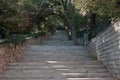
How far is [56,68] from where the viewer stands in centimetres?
980

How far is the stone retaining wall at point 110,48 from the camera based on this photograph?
319 inches

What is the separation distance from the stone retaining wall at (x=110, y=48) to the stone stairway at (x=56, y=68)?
30cm

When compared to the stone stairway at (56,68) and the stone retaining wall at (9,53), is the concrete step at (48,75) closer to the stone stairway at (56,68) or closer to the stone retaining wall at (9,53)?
the stone stairway at (56,68)

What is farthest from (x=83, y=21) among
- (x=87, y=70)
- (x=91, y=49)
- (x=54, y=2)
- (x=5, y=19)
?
(x=5, y=19)

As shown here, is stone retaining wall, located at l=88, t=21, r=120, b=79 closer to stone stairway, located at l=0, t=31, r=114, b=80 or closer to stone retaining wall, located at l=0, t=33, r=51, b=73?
stone stairway, located at l=0, t=31, r=114, b=80

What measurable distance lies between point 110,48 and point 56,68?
2051mm

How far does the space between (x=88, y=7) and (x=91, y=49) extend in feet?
11.7

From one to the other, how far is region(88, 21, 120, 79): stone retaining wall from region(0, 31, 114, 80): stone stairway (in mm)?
297

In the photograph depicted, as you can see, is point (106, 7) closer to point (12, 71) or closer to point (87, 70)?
point (87, 70)

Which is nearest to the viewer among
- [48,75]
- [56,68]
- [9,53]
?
[48,75]

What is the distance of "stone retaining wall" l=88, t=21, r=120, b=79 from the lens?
8.10 metres

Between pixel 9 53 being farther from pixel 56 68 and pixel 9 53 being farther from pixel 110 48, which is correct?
pixel 110 48

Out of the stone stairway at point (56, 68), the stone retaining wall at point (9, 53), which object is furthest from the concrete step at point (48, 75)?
the stone retaining wall at point (9, 53)

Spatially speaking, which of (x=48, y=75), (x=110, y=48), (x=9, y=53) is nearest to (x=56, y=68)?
(x=48, y=75)
